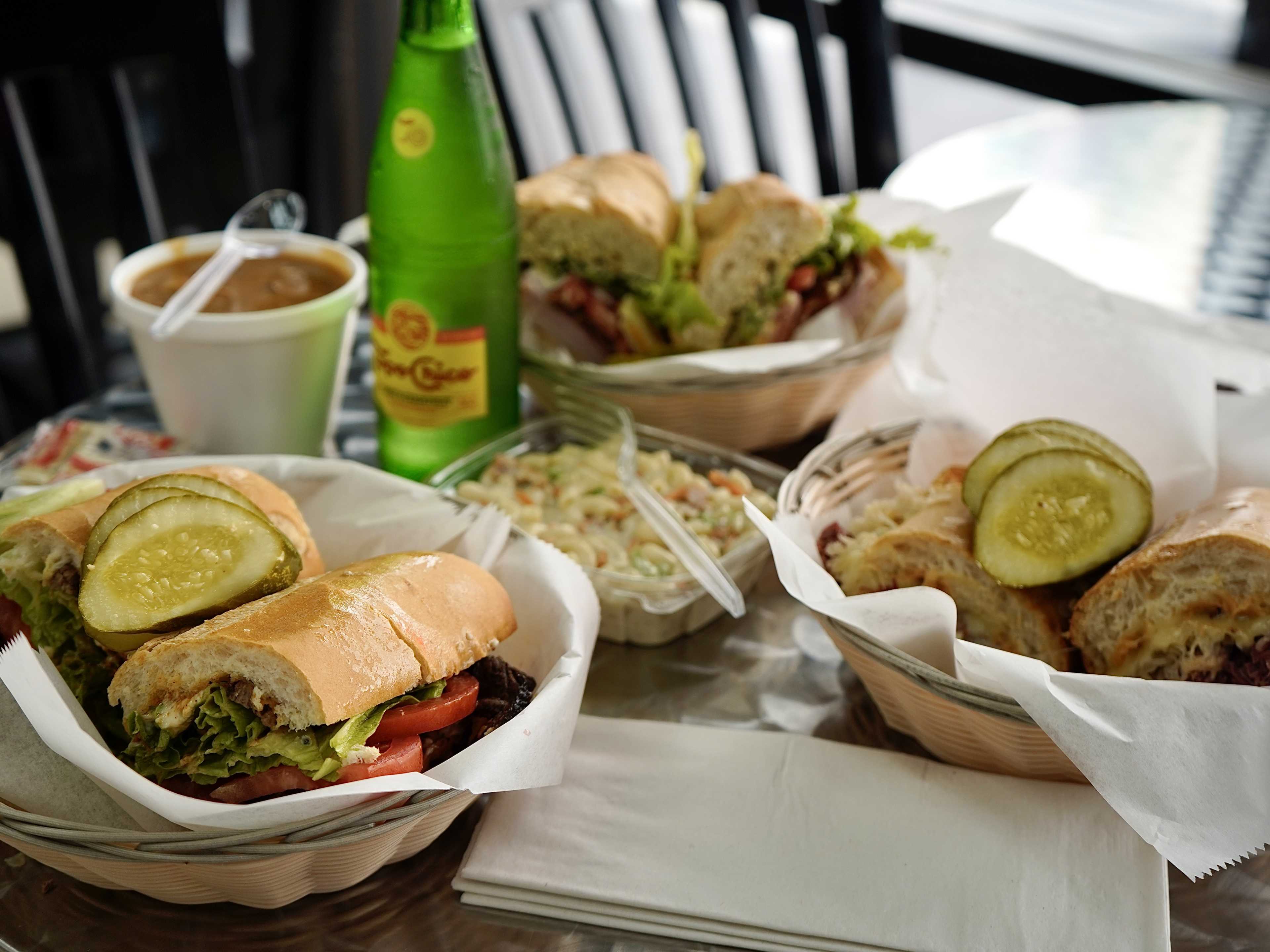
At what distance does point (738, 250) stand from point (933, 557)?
24.2 inches

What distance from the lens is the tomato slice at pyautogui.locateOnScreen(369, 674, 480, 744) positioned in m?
0.87

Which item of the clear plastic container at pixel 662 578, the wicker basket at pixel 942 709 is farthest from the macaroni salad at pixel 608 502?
the wicker basket at pixel 942 709

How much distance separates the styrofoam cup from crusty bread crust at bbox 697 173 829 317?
0.44 meters

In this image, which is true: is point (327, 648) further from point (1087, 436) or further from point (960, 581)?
point (1087, 436)

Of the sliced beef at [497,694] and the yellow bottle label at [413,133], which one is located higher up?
the yellow bottle label at [413,133]

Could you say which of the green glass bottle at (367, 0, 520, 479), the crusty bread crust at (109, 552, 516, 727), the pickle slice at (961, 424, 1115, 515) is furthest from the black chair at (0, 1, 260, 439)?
the pickle slice at (961, 424, 1115, 515)

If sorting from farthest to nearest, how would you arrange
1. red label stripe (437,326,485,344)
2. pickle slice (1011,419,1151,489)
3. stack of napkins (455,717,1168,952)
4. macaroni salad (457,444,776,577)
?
red label stripe (437,326,485,344) → macaroni salad (457,444,776,577) → pickle slice (1011,419,1151,489) → stack of napkins (455,717,1168,952)

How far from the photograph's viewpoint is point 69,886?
2.94 ft

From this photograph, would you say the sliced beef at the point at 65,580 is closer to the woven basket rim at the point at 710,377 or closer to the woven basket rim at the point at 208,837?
the woven basket rim at the point at 208,837

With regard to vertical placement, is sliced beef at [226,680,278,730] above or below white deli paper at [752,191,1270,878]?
above

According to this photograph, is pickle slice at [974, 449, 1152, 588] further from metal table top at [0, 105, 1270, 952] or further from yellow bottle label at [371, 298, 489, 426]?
yellow bottle label at [371, 298, 489, 426]

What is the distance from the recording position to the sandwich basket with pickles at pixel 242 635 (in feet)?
2.67

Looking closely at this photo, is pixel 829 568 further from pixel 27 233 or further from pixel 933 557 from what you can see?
pixel 27 233

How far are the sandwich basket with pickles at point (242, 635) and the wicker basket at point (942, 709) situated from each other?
11.1 inches
